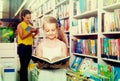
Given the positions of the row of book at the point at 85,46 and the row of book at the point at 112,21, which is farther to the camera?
the row of book at the point at 85,46

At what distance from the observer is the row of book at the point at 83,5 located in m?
3.05

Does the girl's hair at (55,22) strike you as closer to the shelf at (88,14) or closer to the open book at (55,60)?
the open book at (55,60)

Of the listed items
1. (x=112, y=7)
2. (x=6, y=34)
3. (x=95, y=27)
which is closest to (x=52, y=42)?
(x=112, y=7)

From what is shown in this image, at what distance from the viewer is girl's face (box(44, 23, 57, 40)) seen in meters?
1.71

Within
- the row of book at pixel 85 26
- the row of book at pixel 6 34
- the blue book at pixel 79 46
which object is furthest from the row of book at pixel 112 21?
the row of book at pixel 6 34

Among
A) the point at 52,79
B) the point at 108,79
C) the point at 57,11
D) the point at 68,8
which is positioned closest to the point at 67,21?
the point at 68,8

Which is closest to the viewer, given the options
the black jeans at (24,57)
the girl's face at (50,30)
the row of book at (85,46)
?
the girl's face at (50,30)

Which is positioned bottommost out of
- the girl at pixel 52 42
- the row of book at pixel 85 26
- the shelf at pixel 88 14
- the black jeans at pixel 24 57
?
the black jeans at pixel 24 57

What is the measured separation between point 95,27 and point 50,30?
136 cm

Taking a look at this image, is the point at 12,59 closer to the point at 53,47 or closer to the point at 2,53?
the point at 2,53

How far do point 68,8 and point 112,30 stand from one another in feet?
4.99

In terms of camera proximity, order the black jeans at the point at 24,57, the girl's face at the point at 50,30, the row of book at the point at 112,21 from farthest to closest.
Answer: the black jeans at the point at 24,57 → the row of book at the point at 112,21 → the girl's face at the point at 50,30

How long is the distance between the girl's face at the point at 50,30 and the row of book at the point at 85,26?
1.30m

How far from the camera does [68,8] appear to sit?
3932mm
